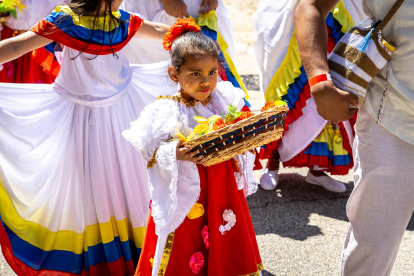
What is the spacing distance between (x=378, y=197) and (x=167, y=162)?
0.91 meters

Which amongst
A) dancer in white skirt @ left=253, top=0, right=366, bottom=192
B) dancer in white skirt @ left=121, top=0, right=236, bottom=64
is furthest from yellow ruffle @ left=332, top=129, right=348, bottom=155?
dancer in white skirt @ left=121, top=0, right=236, bottom=64

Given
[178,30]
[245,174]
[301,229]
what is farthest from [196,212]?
[301,229]

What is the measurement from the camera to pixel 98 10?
2.52m

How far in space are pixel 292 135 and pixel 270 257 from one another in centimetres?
132

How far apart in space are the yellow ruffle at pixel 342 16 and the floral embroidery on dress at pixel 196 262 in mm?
2307

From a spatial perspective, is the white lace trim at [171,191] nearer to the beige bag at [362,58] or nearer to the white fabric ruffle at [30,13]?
the beige bag at [362,58]

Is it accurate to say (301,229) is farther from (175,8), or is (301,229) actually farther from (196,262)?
(175,8)

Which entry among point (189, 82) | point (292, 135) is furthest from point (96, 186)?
point (292, 135)

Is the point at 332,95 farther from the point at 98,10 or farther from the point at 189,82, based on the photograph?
the point at 98,10

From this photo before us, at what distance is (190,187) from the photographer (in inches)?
84.2

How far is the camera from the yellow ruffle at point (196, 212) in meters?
2.21

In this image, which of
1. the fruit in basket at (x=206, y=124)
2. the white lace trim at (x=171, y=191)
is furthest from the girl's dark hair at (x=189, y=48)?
the white lace trim at (x=171, y=191)

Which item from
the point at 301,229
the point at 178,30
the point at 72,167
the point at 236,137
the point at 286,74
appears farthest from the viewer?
the point at 286,74

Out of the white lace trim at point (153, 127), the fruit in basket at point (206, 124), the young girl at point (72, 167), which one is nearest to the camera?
the fruit in basket at point (206, 124)
